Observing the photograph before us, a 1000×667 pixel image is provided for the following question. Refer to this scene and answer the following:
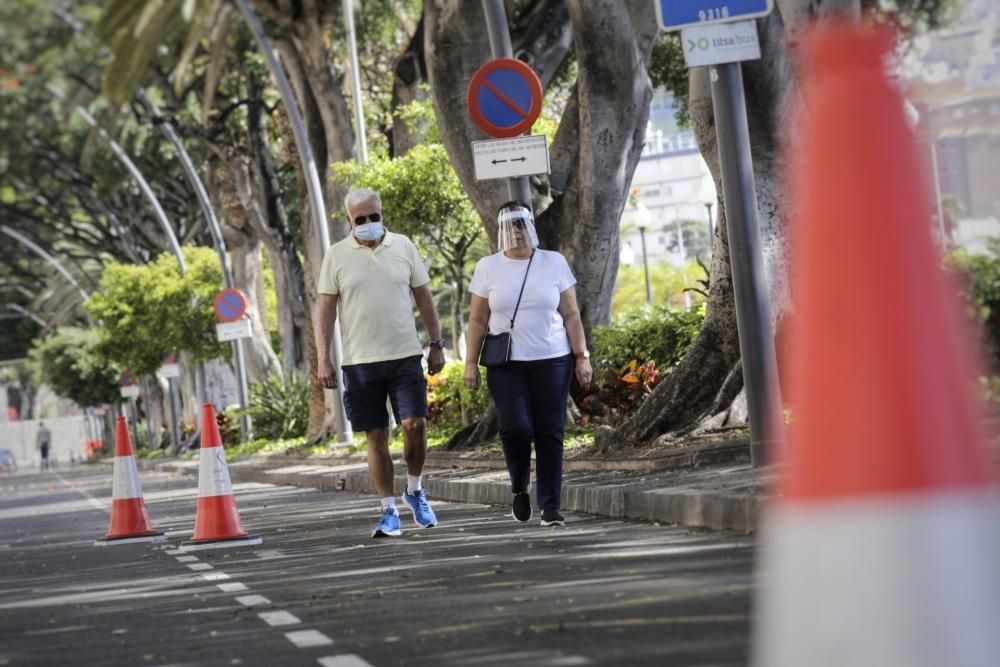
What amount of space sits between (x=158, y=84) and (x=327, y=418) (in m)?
7.96

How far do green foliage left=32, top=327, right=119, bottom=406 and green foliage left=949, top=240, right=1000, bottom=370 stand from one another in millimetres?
78394

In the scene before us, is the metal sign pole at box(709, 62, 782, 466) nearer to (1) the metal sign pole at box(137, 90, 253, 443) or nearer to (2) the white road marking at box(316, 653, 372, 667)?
(2) the white road marking at box(316, 653, 372, 667)

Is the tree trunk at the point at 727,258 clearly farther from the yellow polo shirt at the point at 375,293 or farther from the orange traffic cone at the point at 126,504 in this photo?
the orange traffic cone at the point at 126,504

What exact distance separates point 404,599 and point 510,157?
23.0 feet

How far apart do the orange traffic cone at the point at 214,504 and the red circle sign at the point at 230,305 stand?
22.1 metres

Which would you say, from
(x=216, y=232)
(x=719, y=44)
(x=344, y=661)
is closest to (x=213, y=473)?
(x=719, y=44)

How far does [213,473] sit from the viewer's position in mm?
12820

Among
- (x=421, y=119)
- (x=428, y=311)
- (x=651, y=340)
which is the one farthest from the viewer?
(x=421, y=119)

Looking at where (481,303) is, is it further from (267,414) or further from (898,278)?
(267,414)

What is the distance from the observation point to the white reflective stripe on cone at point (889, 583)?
9.66 feet

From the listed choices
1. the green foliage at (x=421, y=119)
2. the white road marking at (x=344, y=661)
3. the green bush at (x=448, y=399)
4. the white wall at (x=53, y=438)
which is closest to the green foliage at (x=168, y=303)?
the green foliage at (x=421, y=119)

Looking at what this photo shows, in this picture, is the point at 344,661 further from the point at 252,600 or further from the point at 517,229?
the point at 517,229

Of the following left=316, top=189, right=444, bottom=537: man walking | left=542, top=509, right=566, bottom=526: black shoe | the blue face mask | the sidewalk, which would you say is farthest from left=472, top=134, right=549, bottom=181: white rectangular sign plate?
left=542, top=509, right=566, bottom=526: black shoe

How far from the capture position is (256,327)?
44.0 meters
